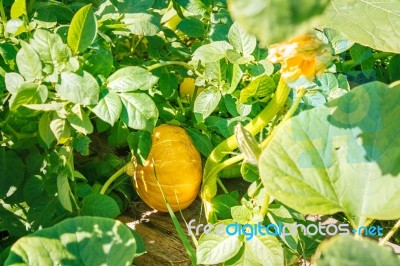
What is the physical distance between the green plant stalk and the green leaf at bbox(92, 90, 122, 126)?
34cm

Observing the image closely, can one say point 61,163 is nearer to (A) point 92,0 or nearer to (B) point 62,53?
(B) point 62,53

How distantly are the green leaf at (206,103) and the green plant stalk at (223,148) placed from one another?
9cm

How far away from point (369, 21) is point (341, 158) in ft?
1.28

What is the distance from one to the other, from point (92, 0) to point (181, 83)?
0.39 m

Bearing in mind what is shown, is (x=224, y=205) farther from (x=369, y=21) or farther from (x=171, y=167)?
(x=369, y=21)

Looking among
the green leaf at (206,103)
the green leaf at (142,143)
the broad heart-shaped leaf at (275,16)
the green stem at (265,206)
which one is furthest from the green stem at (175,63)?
the broad heart-shaped leaf at (275,16)

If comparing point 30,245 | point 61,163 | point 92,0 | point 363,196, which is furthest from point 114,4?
point 363,196

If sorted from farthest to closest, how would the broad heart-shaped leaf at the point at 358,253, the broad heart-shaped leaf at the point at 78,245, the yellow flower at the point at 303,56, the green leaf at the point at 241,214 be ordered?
→ the green leaf at the point at 241,214, the broad heart-shaped leaf at the point at 78,245, the yellow flower at the point at 303,56, the broad heart-shaped leaf at the point at 358,253

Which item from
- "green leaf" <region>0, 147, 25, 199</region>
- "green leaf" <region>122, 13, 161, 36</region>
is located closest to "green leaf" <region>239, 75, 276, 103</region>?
"green leaf" <region>122, 13, 161, 36</region>

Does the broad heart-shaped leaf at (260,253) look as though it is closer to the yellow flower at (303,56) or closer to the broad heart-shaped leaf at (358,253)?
the yellow flower at (303,56)

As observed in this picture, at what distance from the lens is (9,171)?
1.63 meters

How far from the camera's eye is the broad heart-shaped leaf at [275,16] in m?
0.51

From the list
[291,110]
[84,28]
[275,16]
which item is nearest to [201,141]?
[291,110]

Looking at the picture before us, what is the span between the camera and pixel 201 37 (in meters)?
1.81
